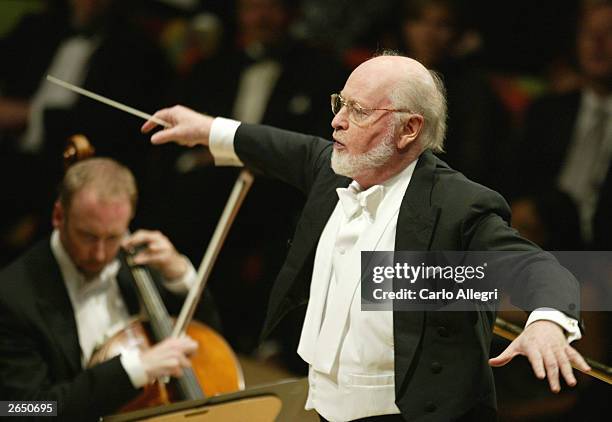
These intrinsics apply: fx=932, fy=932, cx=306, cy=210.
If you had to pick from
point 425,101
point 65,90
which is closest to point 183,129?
point 425,101

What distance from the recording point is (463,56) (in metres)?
2.86

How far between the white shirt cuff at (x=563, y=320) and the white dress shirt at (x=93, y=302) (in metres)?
1.27

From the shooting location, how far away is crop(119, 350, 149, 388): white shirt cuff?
2182 mm

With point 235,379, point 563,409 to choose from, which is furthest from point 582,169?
point 235,379

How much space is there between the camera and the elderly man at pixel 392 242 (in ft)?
5.15

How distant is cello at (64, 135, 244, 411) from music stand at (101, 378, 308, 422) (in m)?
0.27

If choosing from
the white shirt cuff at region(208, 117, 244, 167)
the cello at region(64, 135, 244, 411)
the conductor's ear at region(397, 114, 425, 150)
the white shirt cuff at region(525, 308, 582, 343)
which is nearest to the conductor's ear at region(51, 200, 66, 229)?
the cello at region(64, 135, 244, 411)

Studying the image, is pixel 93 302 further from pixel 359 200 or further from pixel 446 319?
pixel 446 319

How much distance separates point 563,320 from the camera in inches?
54.3

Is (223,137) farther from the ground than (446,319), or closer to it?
farther from the ground

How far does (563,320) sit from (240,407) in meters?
0.80

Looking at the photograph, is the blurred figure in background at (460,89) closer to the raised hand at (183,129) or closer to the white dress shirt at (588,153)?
the white dress shirt at (588,153)

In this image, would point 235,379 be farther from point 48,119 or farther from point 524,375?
point 48,119

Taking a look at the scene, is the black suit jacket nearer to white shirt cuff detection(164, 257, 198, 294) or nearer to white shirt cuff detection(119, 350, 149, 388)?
white shirt cuff detection(164, 257, 198, 294)
